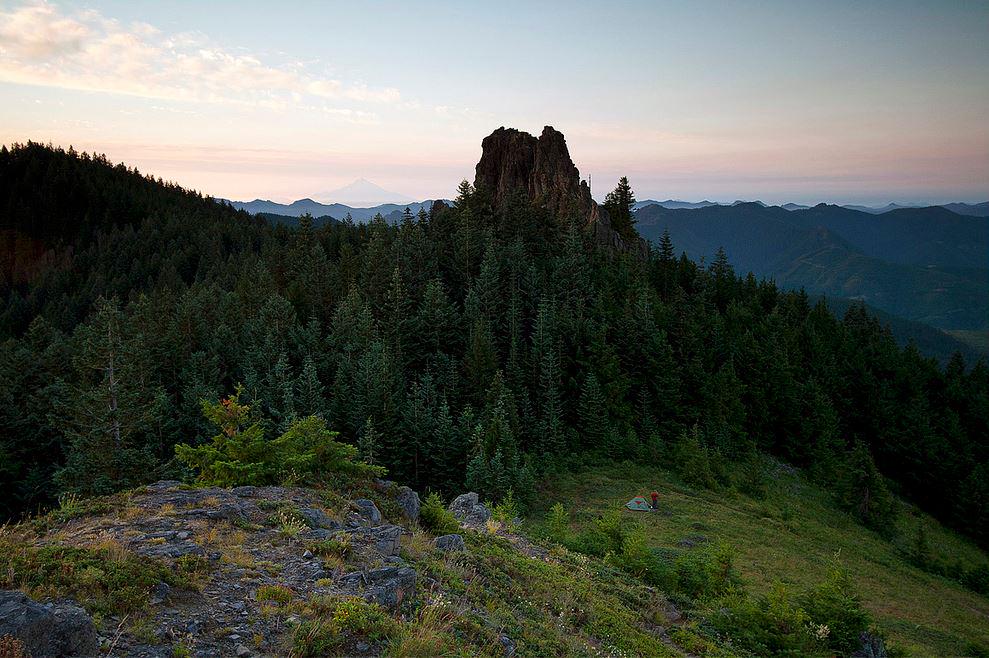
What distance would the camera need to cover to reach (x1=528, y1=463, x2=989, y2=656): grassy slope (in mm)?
24531

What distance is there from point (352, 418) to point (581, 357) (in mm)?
23299

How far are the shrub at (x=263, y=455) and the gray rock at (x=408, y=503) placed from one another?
90 centimetres

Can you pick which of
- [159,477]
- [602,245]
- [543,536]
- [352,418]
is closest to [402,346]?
[352,418]

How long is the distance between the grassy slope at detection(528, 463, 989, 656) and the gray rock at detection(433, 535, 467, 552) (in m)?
11.6

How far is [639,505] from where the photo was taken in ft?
110

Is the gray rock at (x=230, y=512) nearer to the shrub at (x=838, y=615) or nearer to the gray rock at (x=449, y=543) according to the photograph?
the gray rock at (x=449, y=543)

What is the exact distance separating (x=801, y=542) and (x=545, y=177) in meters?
62.9

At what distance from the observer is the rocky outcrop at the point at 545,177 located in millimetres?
77312

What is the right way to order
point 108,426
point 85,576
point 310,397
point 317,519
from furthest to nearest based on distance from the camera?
point 310,397
point 108,426
point 317,519
point 85,576

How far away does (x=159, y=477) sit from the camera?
98.2 ft

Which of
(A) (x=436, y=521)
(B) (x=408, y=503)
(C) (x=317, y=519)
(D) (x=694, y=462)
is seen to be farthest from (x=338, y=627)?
(D) (x=694, y=462)

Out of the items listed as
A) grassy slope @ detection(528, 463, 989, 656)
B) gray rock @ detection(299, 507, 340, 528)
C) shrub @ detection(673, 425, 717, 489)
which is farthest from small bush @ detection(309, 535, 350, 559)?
shrub @ detection(673, 425, 717, 489)

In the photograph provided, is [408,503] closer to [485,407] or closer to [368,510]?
[368,510]

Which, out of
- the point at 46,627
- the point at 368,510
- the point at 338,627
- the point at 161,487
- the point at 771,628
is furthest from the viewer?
the point at 771,628
